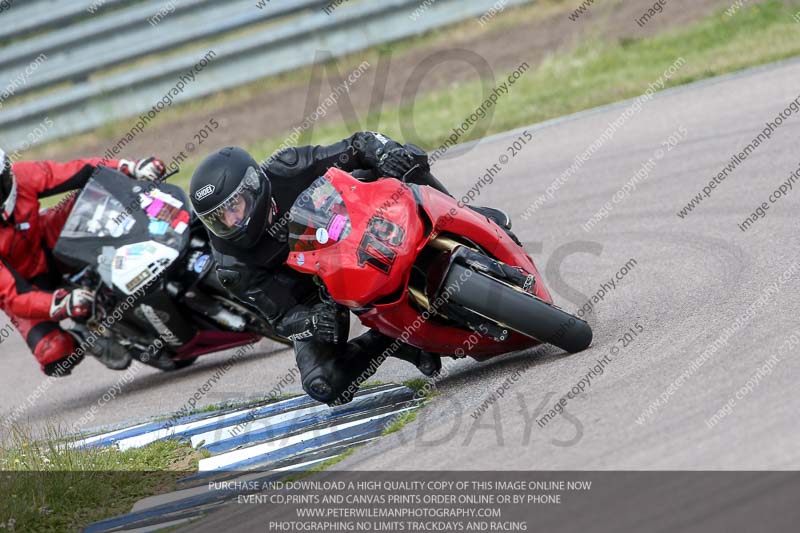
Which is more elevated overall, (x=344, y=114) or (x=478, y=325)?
(x=478, y=325)

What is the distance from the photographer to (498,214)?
21.9 feet

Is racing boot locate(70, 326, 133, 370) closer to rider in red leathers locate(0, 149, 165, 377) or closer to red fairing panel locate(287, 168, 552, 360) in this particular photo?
rider in red leathers locate(0, 149, 165, 377)

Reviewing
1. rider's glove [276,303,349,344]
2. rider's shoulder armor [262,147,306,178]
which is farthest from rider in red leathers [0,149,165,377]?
rider's glove [276,303,349,344]

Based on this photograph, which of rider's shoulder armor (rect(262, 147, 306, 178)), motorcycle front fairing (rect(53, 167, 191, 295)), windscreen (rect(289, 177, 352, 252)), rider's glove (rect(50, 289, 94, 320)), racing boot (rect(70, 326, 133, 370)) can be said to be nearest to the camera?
windscreen (rect(289, 177, 352, 252))

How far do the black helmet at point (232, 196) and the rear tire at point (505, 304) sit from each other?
1.23 meters

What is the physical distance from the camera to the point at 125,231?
8.05 meters

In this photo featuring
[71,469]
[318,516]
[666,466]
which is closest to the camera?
[666,466]

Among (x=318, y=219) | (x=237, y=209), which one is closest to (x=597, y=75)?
(x=237, y=209)

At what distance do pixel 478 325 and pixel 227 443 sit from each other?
1883 millimetres

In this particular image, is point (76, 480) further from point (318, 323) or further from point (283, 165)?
point (283, 165)

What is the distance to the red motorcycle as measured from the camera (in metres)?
5.51

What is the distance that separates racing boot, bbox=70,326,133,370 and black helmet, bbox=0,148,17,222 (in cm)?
108

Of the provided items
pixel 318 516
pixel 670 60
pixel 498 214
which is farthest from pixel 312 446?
pixel 670 60

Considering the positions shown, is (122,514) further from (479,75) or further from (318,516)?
(479,75)
